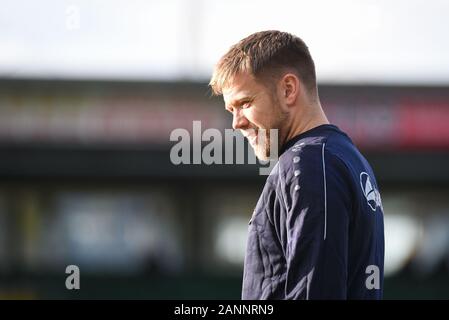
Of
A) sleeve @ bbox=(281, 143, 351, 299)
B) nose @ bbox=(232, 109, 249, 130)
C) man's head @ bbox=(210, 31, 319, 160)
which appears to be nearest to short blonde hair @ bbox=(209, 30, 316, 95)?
man's head @ bbox=(210, 31, 319, 160)

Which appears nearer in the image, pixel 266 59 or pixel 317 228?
pixel 317 228

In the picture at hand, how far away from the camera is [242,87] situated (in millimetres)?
2932

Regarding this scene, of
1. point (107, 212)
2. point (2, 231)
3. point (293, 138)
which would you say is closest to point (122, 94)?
point (107, 212)

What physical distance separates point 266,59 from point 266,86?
9 centimetres

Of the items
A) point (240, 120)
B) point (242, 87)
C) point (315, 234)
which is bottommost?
point (315, 234)

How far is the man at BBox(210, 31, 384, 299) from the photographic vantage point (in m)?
2.63

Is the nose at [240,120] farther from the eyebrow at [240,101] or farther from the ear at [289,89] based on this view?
the ear at [289,89]

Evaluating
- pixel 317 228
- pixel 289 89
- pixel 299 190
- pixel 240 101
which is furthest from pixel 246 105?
pixel 317 228

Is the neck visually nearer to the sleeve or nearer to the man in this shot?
the man

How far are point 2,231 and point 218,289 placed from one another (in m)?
3.25

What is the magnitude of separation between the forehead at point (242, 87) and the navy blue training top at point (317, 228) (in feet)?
0.69

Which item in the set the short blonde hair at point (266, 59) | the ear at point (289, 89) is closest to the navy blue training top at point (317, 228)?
the ear at point (289, 89)

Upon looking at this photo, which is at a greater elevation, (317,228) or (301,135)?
(301,135)

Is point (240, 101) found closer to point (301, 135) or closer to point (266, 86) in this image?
point (266, 86)
